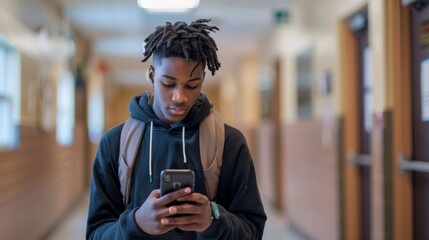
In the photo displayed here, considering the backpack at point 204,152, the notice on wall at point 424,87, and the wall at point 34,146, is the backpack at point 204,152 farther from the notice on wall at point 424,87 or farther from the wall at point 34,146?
the wall at point 34,146

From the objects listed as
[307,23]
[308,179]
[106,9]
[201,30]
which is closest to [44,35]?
[106,9]

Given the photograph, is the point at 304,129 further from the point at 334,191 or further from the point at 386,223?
the point at 386,223

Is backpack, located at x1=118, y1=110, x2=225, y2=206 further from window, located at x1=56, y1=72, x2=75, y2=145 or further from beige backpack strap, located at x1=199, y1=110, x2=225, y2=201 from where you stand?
window, located at x1=56, y1=72, x2=75, y2=145

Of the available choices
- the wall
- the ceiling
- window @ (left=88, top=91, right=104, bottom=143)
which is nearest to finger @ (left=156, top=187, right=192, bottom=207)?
the wall

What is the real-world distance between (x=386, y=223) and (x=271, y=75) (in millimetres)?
4534

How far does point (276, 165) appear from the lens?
7.20 m

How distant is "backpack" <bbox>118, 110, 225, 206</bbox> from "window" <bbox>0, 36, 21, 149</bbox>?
8.85ft

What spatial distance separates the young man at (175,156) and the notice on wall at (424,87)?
194 centimetres

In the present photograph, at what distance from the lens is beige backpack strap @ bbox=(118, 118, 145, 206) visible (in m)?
1.25

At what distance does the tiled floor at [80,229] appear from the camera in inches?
202

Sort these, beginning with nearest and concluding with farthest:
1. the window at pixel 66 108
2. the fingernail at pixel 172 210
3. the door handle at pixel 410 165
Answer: the fingernail at pixel 172 210
the door handle at pixel 410 165
the window at pixel 66 108

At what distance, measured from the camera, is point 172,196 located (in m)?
1.08

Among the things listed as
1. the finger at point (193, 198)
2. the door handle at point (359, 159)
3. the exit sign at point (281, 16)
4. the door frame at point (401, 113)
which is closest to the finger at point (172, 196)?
the finger at point (193, 198)

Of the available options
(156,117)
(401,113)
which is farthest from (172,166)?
(401,113)
